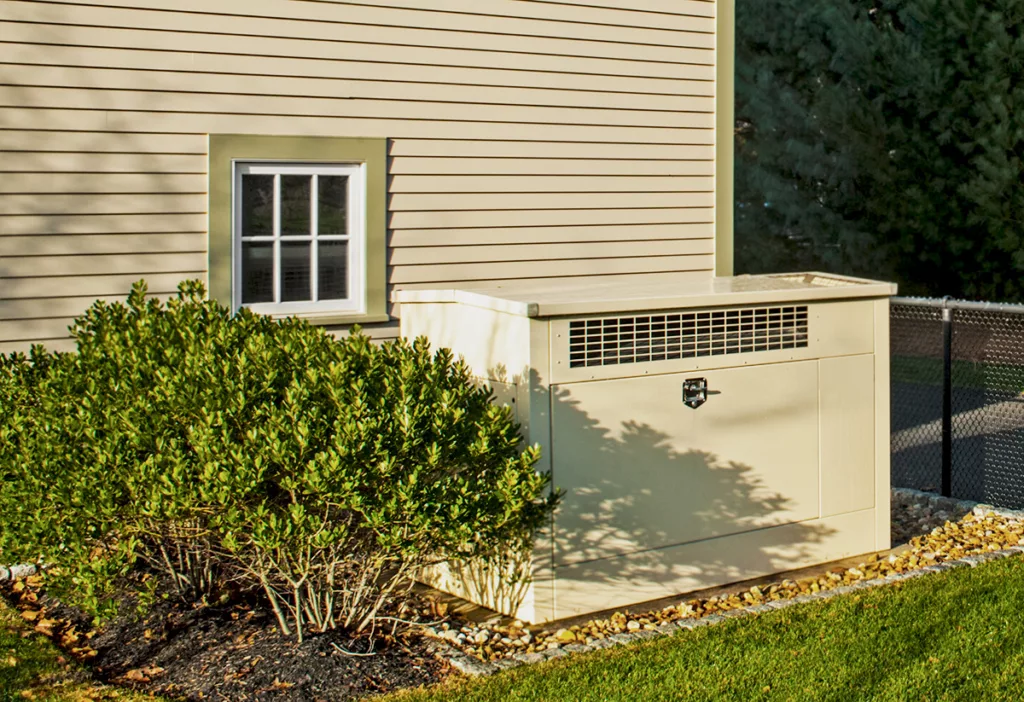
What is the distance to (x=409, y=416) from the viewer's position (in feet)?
17.1

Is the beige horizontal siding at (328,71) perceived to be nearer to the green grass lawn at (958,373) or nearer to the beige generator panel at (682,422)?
the beige generator panel at (682,422)

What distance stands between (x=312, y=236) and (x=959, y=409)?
9.14 metres

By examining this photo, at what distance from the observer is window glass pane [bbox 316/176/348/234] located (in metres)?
8.20

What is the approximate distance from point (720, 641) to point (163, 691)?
2.27 metres

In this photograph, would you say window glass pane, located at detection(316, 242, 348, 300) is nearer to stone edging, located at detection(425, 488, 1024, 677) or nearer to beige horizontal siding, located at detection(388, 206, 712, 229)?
beige horizontal siding, located at detection(388, 206, 712, 229)

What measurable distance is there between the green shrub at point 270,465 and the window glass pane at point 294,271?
88.2 inches

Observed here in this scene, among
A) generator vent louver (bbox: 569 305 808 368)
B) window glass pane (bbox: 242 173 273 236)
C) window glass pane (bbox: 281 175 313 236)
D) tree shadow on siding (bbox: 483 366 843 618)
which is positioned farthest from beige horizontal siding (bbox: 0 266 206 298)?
generator vent louver (bbox: 569 305 808 368)

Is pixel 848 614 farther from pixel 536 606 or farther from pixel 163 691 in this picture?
pixel 163 691

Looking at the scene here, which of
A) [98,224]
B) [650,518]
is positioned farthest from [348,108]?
[650,518]

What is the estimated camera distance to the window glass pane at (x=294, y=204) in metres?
8.06

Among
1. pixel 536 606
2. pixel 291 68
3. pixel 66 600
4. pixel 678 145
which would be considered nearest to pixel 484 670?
pixel 536 606

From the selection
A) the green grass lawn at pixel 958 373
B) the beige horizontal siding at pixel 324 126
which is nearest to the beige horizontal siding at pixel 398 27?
the beige horizontal siding at pixel 324 126

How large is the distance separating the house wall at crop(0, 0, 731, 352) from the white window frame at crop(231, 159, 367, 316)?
0.65 ft

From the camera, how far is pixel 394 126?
8.28 meters
